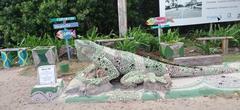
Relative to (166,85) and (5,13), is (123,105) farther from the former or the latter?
(5,13)

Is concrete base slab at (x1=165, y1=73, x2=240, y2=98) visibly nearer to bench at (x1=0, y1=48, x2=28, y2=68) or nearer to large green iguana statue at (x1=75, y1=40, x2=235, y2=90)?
large green iguana statue at (x1=75, y1=40, x2=235, y2=90)

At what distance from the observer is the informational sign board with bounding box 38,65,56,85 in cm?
539

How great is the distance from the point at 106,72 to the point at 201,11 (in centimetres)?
492

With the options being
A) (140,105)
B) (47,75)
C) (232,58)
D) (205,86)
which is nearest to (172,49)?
(232,58)

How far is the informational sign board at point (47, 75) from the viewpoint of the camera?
17.7 feet

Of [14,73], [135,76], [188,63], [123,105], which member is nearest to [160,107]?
[123,105]

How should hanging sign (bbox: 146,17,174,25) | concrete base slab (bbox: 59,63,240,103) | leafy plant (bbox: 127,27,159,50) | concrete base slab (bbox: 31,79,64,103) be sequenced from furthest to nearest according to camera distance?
hanging sign (bbox: 146,17,174,25) → leafy plant (bbox: 127,27,159,50) → concrete base slab (bbox: 31,79,64,103) → concrete base slab (bbox: 59,63,240,103)

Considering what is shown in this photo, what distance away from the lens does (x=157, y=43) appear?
28.6 feet

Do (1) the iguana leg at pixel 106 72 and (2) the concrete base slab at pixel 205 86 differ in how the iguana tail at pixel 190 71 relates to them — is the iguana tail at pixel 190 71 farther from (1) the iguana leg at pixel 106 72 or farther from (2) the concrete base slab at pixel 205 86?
(1) the iguana leg at pixel 106 72

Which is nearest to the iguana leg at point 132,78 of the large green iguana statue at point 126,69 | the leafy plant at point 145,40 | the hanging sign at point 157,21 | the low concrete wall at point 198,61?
the large green iguana statue at point 126,69

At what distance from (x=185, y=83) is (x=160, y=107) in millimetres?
1049

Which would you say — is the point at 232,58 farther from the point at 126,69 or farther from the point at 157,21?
the point at 126,69

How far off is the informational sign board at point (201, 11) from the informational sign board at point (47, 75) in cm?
483

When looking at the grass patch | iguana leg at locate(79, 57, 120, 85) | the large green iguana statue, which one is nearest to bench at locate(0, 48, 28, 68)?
the large green iguana statue
